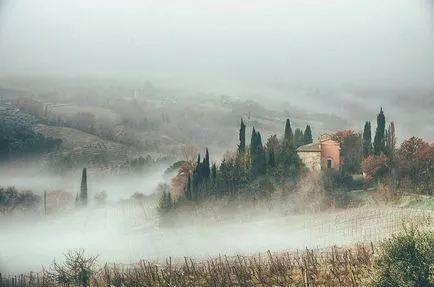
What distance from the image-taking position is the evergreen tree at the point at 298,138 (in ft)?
212

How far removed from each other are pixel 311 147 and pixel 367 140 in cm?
499

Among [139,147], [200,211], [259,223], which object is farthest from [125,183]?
[259,223]

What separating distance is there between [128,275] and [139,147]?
51.3 meters

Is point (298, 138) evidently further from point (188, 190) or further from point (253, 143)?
point (188, 190)

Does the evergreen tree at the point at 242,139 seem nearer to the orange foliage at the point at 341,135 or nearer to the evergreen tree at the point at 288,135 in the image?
the evergreen tree at the point at 288,135

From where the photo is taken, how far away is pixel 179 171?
235 ft

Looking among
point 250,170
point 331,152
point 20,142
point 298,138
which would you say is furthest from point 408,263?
point 20,142

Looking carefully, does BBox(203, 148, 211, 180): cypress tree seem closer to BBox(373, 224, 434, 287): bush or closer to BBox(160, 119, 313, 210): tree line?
BBox(160, 119, 313, 210): tree line

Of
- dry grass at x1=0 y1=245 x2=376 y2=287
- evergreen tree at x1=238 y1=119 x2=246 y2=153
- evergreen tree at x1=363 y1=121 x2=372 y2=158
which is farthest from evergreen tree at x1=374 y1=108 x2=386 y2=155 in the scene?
dry grass at x1=0 y1=245 x2=376 y2=287

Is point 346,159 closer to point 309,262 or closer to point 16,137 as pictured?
point 309,262

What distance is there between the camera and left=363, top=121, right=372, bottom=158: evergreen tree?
60.9 m

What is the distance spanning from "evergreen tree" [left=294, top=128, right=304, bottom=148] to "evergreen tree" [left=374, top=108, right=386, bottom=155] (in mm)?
6878

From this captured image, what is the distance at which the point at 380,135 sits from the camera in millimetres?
61750

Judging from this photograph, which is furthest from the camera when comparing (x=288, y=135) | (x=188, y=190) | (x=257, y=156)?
(x=288, y=135)
